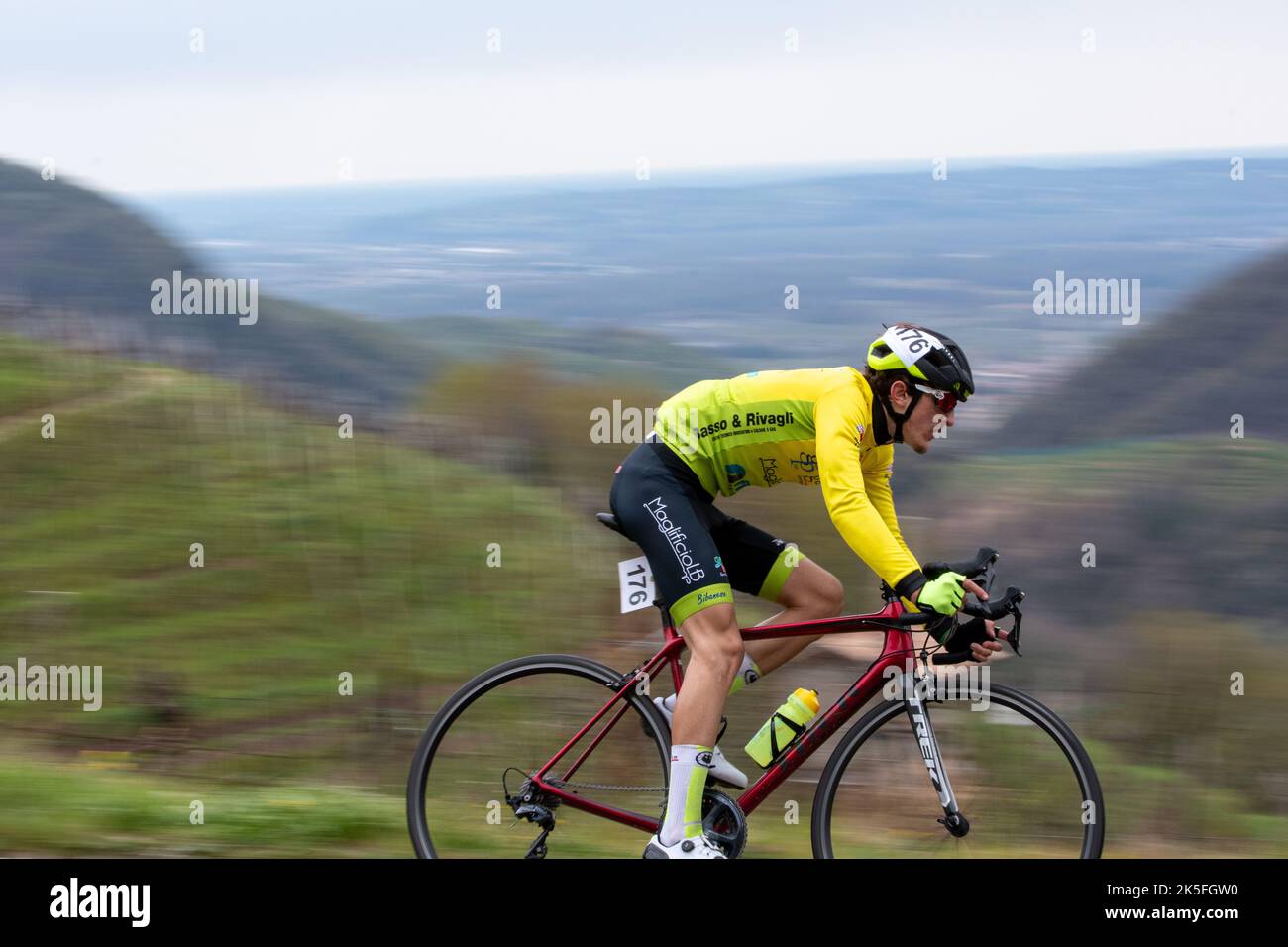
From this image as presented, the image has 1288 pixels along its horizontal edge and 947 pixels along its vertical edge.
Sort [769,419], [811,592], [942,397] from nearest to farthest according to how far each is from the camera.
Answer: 1. [942,397]
2. [769,419]
3. [811,592]

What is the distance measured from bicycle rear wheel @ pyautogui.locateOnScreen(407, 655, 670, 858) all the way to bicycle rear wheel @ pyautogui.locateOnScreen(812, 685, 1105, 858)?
0.62 meters

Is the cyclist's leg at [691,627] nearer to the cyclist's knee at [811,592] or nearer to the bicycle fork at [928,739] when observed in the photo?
the cyclist's knee at [811,592]

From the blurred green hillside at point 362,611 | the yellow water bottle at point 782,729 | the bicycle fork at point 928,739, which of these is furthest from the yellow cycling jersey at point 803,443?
the blurred green hillside at point 362,611

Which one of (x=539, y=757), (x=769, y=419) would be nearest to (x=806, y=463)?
(x=769, y=419)

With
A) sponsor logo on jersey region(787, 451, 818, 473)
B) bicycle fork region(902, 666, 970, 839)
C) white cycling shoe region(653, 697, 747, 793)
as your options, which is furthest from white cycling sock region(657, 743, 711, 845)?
sponsor logo on jersey region(787, 451, 818, 473)

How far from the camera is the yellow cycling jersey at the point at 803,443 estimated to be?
379cm

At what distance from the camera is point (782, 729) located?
4141 mm

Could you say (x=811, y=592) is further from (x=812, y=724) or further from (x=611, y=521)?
(x=611, y=521)

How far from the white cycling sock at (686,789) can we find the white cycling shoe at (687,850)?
0.05ft

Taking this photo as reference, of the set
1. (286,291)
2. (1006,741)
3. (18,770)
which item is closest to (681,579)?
(1006,741)

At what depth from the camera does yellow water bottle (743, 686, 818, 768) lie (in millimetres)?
4137

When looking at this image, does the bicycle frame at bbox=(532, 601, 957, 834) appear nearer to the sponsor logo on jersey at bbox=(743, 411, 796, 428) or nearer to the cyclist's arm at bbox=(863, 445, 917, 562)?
the cyclist's arm at bbox=(863, 445, 917, 562)

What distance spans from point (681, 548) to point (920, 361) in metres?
0.96
